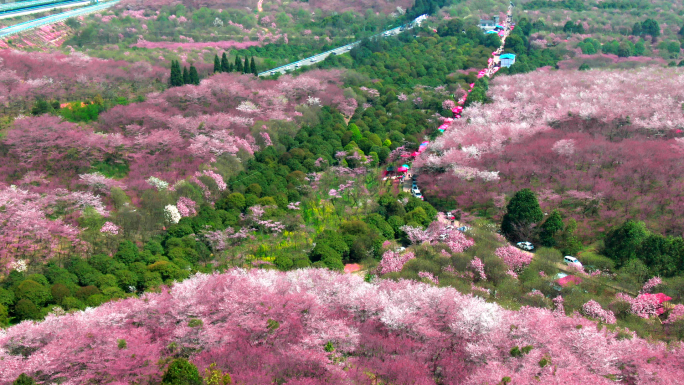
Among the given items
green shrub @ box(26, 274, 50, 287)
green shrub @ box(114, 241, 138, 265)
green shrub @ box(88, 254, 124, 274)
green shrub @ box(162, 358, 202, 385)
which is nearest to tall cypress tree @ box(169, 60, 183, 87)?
green shrub @ box(114, 241, 138, 265)

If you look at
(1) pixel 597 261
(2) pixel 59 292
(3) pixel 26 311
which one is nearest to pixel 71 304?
(2) pixel 59 292

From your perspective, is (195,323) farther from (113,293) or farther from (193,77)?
(193,77)

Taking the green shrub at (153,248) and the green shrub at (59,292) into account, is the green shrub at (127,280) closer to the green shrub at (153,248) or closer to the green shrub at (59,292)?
the green shrub at (59,292)

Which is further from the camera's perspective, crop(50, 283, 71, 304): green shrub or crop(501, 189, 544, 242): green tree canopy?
crop(501, 189, 544, 242): green tree canopy

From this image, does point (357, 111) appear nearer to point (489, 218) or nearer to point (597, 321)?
point (489, 218)

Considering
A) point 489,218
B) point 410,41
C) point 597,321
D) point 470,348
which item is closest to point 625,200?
point 489,218

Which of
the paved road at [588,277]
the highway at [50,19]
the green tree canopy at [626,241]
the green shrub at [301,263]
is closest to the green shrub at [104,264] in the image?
the green shrub at [301,263]

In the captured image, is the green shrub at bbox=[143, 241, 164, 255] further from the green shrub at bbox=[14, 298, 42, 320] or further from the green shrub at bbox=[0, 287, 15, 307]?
→ the green shrub at bbox=[0, 287, 15, 307]
